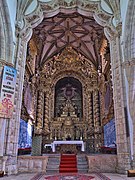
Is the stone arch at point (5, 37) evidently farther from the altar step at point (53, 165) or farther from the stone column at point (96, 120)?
the stone column at point (96, 120)

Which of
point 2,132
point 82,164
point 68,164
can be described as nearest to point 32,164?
point 68,164

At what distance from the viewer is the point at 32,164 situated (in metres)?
7.06

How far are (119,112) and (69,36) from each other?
1039cm

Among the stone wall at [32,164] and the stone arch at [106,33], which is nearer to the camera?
the stone arch at [106,33]

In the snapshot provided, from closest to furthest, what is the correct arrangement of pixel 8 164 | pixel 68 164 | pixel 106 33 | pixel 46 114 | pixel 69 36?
1. pixel 8 164
2. pixel 68 164
3. pixel 106 33
4. pixel 46 114
5. pixel 69 36

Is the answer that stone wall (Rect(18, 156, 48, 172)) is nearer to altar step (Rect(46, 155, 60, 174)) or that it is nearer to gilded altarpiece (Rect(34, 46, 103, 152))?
altar step (Rect(46, 155, 60, 174))

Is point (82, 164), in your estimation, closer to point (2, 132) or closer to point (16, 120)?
point (16, 120)

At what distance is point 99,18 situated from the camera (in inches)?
346

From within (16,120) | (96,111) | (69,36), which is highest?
(69,36)

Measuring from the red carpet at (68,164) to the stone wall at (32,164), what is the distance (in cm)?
74

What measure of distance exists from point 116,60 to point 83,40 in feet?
27.6

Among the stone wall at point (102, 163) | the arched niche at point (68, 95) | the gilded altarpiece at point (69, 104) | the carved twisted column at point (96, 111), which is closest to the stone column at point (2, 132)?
the stone wall at point (102, 163)

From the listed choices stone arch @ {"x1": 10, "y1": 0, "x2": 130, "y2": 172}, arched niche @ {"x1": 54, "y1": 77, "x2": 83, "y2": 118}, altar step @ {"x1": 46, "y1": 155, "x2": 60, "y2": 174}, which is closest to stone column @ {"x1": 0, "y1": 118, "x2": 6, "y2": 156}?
stone arch @ {"x1": 10, "y1": 0, "x2": 130, "y2": 172}

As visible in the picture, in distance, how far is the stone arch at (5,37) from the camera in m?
7.25
